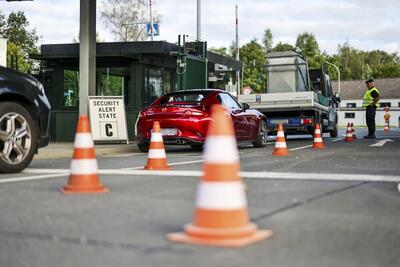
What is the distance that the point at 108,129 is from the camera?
16500mm

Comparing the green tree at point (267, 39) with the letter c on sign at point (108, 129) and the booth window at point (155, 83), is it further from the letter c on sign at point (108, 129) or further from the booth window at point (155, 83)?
the letter c on sign at point (108, 129)

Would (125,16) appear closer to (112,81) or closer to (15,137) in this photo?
(112,81)

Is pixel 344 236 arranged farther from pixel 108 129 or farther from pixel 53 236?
pixel 108 129

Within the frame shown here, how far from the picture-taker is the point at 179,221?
4.43 meters

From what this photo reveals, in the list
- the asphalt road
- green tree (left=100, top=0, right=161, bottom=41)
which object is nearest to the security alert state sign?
the asphalt road

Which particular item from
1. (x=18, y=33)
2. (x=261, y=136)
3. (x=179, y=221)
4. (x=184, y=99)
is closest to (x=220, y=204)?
(x=179, y=221)

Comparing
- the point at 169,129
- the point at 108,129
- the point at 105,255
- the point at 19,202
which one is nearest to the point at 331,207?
the point at 105,255

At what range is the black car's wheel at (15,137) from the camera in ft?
25.5

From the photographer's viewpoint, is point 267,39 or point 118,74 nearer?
point 118,74

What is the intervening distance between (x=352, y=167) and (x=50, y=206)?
520cm

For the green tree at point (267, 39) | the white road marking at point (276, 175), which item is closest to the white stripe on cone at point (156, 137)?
the white road marking at point (276, 175)

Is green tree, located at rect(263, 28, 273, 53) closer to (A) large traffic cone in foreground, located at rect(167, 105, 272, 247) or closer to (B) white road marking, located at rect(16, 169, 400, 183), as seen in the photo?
(B) white road marking, located at rect(16, 169, 400, 183)

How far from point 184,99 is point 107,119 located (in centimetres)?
377

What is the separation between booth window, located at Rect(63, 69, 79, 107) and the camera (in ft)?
66.3
